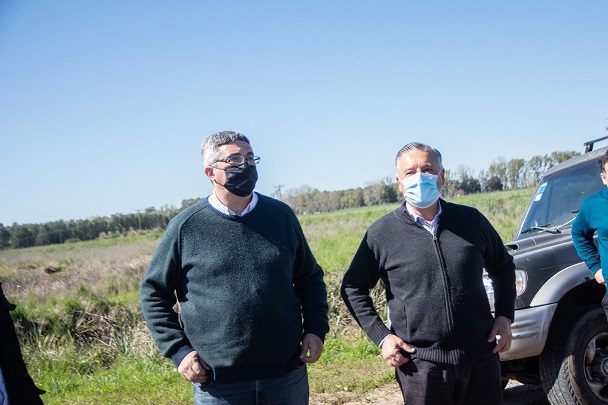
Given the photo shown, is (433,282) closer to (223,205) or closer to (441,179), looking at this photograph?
(441,179)

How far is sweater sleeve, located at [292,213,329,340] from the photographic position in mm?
2898

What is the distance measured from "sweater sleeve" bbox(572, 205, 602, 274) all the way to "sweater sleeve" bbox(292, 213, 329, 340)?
205cm

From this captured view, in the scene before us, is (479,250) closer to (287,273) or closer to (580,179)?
(287,273)

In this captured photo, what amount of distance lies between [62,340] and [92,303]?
1.36m

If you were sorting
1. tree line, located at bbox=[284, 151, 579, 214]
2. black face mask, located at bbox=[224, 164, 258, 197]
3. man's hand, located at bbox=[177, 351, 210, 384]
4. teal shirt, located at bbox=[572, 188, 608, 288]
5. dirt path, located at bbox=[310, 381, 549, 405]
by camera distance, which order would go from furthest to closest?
tree line, located at bbox=[284, 151, 579, 214], dirt path, located at bbox=[310, 381, 549, 405], teal shirt, located at bbox=[572, 188, 608, 288], black face mask, located at bbox=[224, 164, 258, 197], man's hand, located at bbox=[177, 351, 210, 384]

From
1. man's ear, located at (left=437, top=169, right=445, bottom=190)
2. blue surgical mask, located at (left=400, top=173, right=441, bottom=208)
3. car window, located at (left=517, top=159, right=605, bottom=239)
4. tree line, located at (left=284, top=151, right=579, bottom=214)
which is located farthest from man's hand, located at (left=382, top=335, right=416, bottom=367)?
tree line, located at (left=284, top=151, right=579, bottom=214)

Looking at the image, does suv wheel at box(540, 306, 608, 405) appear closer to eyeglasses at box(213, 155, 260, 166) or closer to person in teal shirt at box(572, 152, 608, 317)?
person in teal shirt at box(572, 152, 608, 317)

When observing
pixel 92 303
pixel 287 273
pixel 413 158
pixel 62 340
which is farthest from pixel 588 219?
pixel 92 303

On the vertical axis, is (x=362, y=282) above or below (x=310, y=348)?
above

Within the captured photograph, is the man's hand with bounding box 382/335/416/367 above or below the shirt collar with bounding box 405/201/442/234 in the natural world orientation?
below

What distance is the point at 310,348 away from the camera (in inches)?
109

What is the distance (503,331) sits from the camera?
2811mm

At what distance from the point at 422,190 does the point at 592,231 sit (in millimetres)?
1789

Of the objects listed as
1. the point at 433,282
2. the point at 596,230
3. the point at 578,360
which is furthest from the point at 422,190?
the point at 578,360
